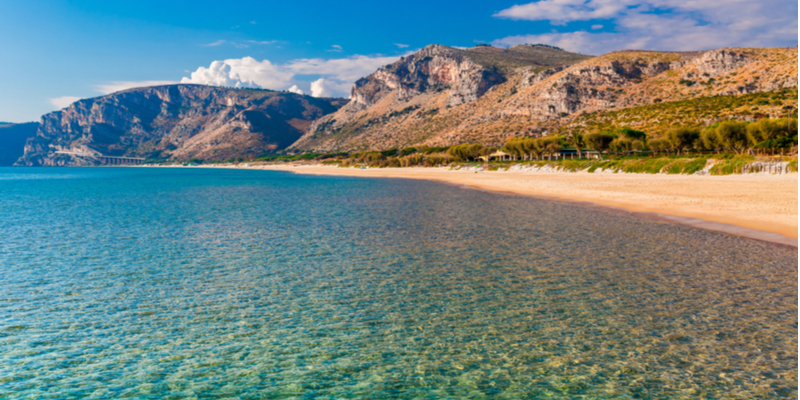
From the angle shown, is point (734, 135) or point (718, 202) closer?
point (718, 202)

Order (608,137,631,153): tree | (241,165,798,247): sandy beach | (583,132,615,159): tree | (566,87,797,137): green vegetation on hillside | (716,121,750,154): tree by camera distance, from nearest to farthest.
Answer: (241,165,798,247): sandy beach → (716,121,750,154): tree → (608,137,631,153): tree → (583,132,615,159): tree → (566,87,797,137): green vegetation on hillside

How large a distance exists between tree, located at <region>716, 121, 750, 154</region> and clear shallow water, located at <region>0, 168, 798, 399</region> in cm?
5408

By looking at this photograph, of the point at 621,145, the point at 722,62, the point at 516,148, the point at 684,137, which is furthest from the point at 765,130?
the point at 722,62

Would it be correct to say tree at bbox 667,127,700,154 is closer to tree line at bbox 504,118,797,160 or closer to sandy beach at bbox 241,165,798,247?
tree line at bbox 504,118,797,160

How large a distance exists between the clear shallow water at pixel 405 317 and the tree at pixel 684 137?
61.7 m

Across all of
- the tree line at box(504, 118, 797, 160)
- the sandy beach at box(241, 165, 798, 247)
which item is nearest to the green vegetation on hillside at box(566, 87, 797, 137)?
the tree line at box(504, 118, 797, 160)

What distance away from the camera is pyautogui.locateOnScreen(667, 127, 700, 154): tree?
71.9 m

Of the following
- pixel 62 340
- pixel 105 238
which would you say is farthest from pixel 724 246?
pixel 105 238

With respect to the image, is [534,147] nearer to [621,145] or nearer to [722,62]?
[621,145]

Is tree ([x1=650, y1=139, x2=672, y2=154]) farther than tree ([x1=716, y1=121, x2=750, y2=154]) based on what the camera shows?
Yes

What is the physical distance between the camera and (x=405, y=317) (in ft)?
32.3

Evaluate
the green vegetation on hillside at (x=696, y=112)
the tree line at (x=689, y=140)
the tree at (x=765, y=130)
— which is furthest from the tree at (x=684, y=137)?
the green vegetation on hillside at (x=696, y=112)

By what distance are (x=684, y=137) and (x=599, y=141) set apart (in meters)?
16.1

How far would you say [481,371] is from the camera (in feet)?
23.9
